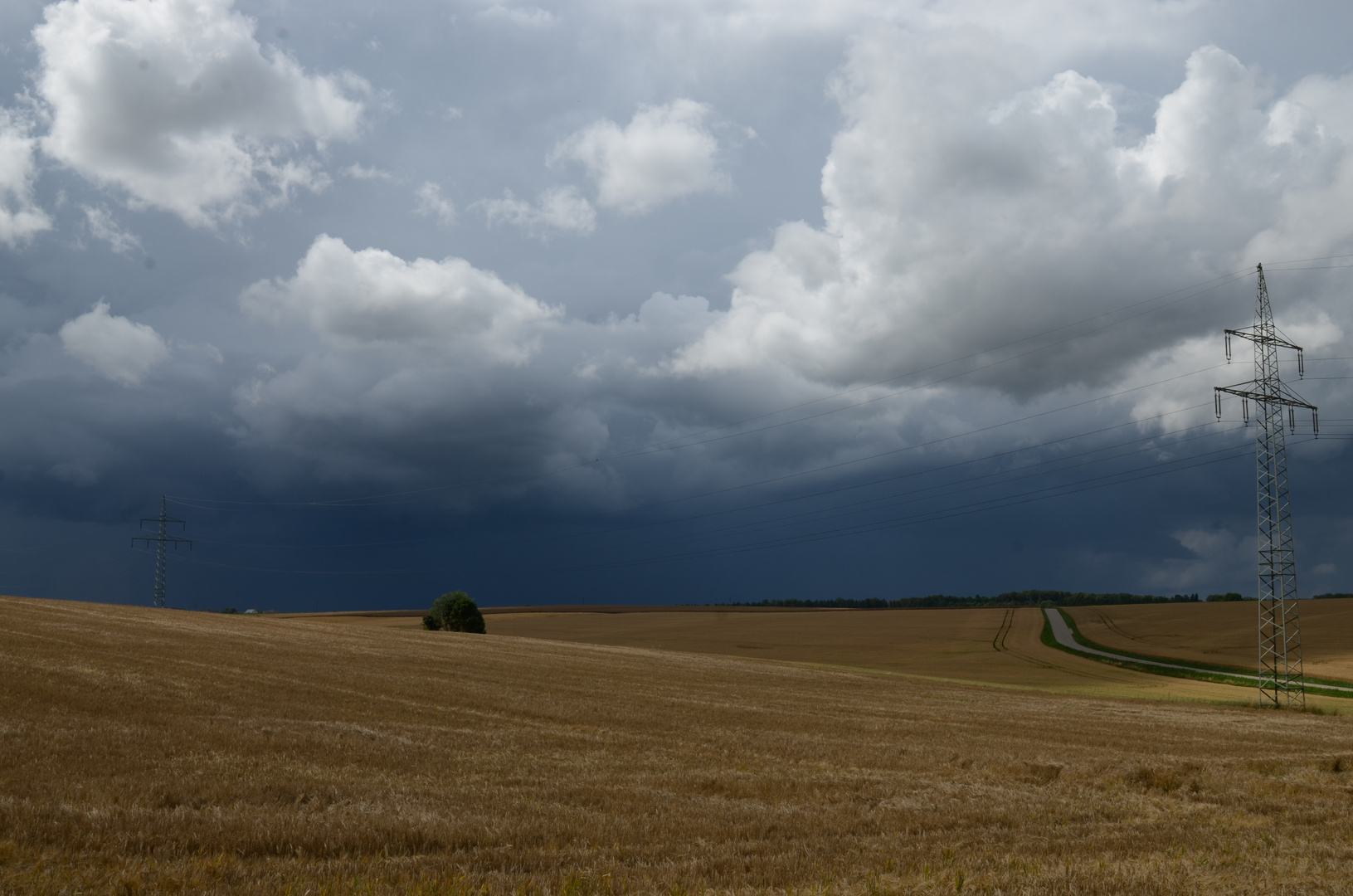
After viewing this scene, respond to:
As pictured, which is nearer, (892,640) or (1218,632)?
(1218,632)

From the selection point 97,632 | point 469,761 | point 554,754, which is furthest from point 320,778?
point 97,632

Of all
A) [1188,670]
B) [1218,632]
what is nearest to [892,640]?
[1188,670]

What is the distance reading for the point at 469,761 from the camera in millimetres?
15836

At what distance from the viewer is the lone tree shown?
98500mm

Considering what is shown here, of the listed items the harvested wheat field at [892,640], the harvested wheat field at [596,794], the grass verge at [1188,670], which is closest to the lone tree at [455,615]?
the harvested wheat field at [892,640]

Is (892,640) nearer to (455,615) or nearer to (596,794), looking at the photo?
(455,615)

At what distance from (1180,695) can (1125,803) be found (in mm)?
44519

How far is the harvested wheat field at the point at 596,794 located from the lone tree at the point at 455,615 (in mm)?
69596

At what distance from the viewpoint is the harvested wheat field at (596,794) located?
920 centimetres

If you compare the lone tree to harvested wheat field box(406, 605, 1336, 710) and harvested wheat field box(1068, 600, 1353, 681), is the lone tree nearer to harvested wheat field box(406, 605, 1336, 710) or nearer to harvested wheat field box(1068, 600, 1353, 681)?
harvested wheat field box(406, 605, 1336, 710)

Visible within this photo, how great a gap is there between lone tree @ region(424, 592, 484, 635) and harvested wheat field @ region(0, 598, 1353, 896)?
6960 centimetres

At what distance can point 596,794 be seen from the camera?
44.4ft

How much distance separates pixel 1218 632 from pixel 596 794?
332ft

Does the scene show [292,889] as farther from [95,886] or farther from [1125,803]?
[1125,803]
